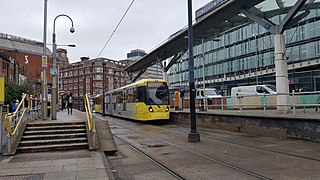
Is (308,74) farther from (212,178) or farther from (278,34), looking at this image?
(212,178)

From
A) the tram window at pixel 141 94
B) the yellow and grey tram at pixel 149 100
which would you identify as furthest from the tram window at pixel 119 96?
the tram window at pixel 141 94

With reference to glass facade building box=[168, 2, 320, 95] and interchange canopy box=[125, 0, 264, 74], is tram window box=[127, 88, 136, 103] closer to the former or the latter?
interchange canopy box=[125, 0, 264, 74]

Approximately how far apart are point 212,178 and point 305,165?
3015 millimetres

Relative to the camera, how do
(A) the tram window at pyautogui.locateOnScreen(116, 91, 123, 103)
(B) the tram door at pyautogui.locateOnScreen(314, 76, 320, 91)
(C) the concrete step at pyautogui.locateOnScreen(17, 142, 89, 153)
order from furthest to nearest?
1. (B) the tram door at pyautogui.locateOnScreen(314, 76, 320, 91)
2. (A) the tram window at pyautogui.locateOnScreen(116, 91, 123, 103)
3. (C) the concrete step at pyautogui.locateOnScreen(17, 142, 89, 153)

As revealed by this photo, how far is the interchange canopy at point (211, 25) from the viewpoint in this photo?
19625 mm

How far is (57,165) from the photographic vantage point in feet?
26.9

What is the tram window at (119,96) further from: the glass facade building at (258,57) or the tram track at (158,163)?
the tram track at (158,163)

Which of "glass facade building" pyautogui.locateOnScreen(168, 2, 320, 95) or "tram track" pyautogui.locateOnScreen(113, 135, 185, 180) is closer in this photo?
"tram track" pyautogui.locateOnScreen(113, 135, 185, 180)

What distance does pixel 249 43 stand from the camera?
2267 inches

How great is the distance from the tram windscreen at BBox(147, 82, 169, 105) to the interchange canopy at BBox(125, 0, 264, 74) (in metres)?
4.79

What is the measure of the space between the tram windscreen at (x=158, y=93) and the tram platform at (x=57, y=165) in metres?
Result: 13.0

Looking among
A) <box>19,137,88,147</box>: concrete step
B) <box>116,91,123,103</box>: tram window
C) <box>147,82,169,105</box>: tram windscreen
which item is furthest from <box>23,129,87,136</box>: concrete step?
<box>116,91,123,103</box>: tram window

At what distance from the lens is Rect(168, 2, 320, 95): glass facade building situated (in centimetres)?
4478

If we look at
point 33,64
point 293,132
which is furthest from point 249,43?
point 33,64
